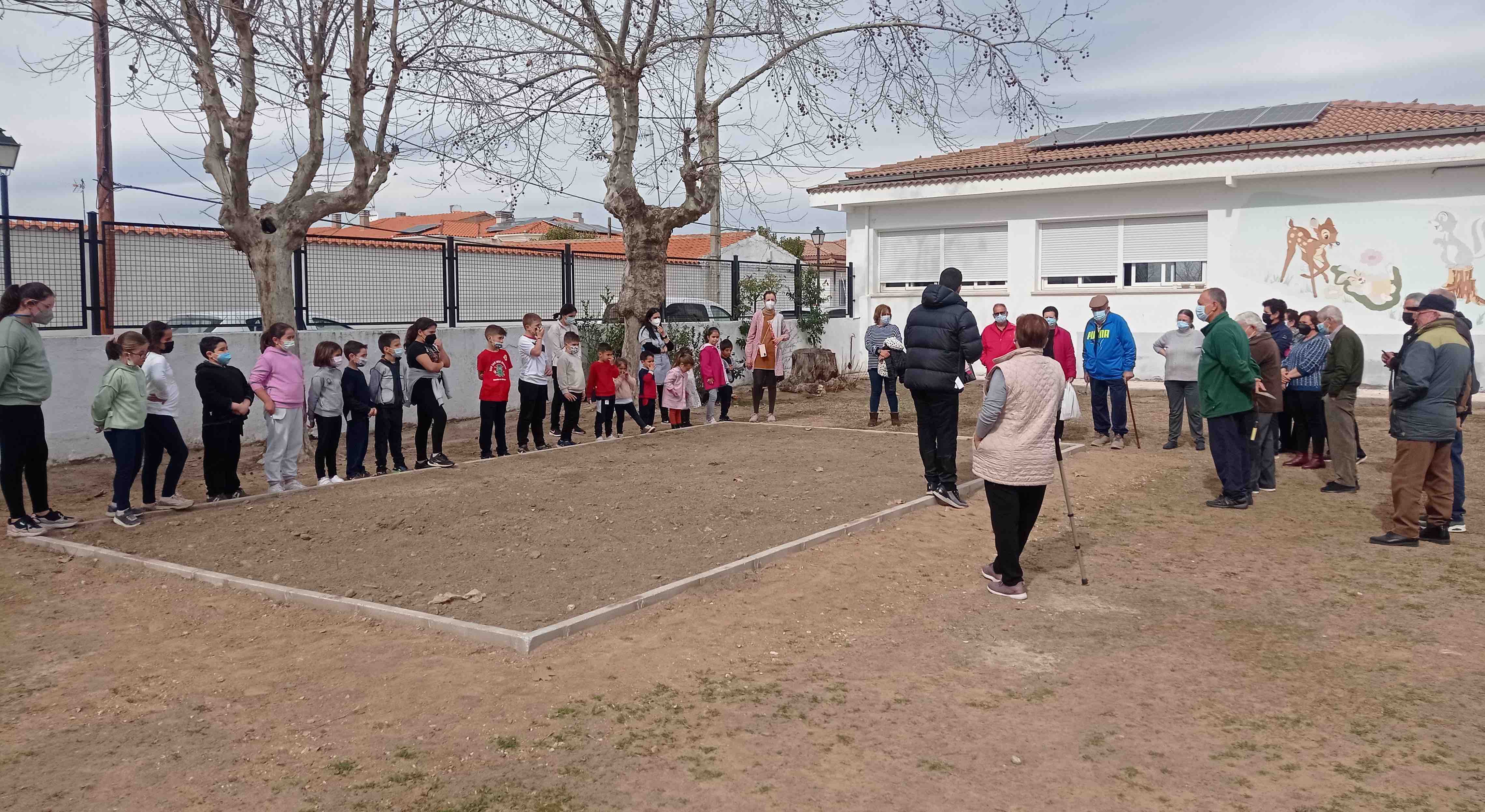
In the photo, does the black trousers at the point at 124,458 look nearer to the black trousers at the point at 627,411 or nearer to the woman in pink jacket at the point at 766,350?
the black trousers at the point at 627,411

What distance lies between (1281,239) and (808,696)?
57.1 feet

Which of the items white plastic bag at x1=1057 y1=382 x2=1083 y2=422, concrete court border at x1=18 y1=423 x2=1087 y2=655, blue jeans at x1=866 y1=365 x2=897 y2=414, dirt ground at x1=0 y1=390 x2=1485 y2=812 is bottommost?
dirt ground at x1=0 y1=390 x2=1485 y2=812

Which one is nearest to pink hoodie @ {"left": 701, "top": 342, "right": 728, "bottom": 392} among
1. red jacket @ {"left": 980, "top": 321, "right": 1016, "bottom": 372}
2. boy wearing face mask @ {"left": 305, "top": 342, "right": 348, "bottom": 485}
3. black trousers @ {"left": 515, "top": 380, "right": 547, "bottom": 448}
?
black trousers @ {"left": 515, "top": 380, "right": 547, "bottom": 448}

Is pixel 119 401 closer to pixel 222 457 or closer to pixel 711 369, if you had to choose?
pixel 222 457

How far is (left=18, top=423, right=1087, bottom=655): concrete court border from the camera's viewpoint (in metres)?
5.55

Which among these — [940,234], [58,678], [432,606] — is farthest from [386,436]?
[940,234]

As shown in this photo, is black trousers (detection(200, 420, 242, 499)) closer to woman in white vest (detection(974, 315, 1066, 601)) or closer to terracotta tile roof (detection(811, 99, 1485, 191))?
woman in white vest (detection(974, 315, 1066, 601))

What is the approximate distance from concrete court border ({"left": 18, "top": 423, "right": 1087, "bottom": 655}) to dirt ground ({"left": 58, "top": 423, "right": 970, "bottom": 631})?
0.44 ft

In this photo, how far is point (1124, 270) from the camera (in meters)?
20.8

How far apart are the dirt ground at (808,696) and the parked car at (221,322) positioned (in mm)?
6224

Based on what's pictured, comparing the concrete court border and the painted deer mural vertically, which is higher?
the painted deer mural

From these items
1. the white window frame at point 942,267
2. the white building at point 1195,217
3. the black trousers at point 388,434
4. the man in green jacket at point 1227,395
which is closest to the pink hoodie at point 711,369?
the black trousers at point 388,434

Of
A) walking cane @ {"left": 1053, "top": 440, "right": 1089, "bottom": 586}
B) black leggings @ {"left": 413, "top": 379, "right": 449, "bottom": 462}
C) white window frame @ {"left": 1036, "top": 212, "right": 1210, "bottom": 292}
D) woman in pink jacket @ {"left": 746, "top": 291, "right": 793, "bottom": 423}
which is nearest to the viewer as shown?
walking cane @ {"left": 1053, "top": 440, "right": 1089, "bottom": 586}

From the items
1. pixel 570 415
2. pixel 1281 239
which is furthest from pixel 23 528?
pixel 1281 239
